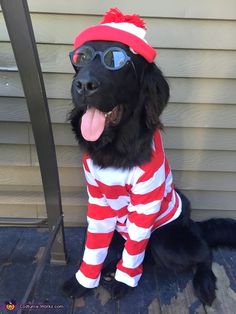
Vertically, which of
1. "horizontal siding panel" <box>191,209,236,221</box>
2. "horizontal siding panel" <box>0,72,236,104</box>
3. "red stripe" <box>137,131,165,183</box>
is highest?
"horizontal siding panel" <box>0,72,236,104</box>

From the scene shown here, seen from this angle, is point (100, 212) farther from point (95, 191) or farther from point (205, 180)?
point (205, 180)

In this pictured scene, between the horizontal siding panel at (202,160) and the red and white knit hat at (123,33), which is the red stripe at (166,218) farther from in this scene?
the red and white knit hat at (123,33)

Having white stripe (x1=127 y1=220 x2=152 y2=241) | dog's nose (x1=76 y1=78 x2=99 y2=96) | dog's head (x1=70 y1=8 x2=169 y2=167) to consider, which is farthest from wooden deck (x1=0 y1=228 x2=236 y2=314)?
dog's nose (x1=76 y1=78 x2=99 y2=96)

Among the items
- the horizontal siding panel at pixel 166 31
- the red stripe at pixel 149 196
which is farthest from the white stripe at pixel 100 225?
the horizontal siding panel at pixel 166 31

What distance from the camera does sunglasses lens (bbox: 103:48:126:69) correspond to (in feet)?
5.05

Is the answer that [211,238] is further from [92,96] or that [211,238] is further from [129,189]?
[92,96]

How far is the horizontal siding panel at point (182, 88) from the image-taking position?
223 cm

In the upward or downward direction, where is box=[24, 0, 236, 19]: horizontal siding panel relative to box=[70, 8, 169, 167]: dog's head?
upward

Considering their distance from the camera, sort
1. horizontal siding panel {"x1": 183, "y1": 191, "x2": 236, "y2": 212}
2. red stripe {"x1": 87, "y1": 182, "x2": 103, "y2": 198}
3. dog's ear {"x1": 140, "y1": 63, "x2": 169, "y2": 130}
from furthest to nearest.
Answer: horizontal siding panel {"x1": 183, "y1": 191, "x2": 236, "y2": 212} < red stripe {"x1": 87, "y1": 182, "x2": 103, "y2": 198} < dog's ear {"x1": 140, "y1": 63, "x2": 169, "y2": 130}

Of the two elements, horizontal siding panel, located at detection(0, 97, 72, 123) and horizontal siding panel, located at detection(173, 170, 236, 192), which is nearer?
horizontal siding panel, located at detection(0, 97, 72, 123)

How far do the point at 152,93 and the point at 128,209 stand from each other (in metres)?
0.60

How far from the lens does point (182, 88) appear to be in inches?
88.3

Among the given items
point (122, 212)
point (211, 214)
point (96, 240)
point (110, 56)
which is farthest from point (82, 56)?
point (211, 214)

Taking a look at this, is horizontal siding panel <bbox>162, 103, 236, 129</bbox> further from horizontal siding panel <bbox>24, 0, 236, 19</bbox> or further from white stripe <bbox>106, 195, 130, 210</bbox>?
white stripe <bbox>106, 195, 130, 210</bbox>
